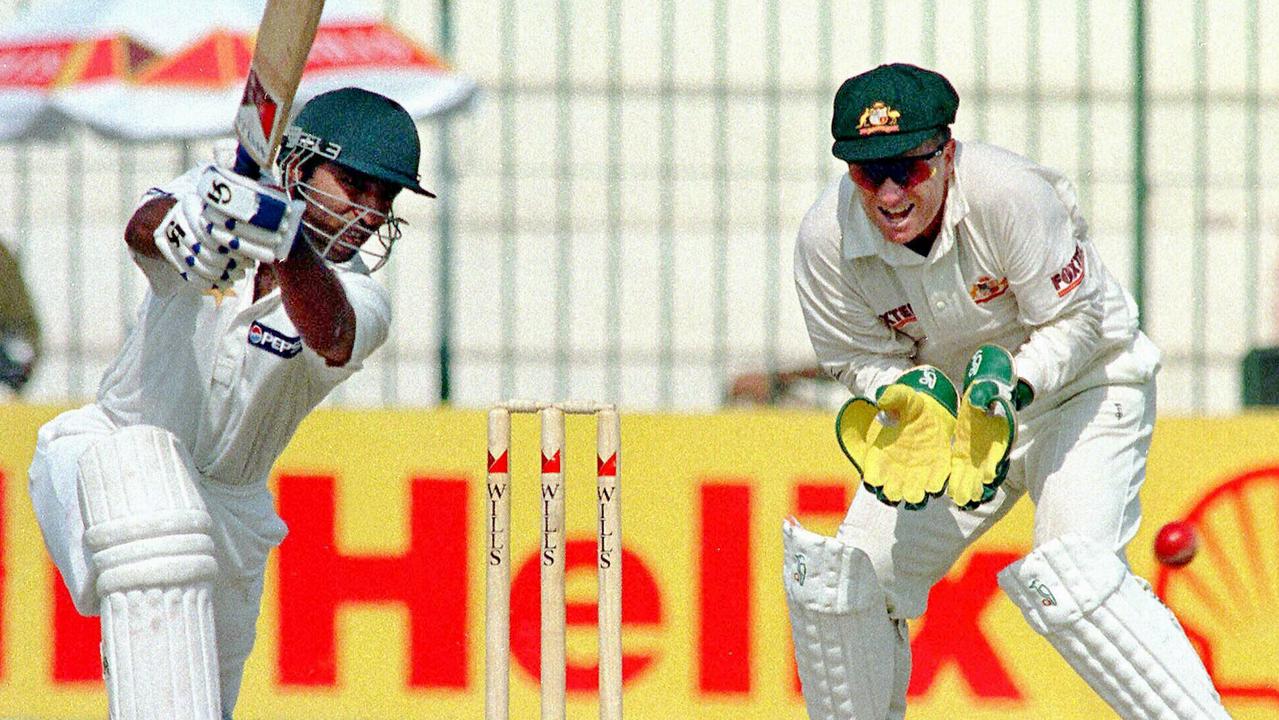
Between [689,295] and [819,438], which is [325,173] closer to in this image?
[819,438]

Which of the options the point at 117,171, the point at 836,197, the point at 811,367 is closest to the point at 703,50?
the point at 811,367

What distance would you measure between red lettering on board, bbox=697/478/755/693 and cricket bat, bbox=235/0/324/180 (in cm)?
245

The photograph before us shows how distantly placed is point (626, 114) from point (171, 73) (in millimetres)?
1443

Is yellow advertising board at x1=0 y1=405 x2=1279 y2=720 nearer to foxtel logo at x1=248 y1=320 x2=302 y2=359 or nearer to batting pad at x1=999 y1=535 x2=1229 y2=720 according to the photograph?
batting pad at x1=999 y1=535 x2=1229 y2=720

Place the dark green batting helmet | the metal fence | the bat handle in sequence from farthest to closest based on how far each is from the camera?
the metal fence < the dark green batting helmet < the bat handle

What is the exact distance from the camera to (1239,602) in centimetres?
508

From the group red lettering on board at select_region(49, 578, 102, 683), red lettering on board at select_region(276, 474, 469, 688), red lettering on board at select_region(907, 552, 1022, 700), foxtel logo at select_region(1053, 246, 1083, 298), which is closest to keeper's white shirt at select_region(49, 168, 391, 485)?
foxtel logo at select_region(1053, 246, 1083, 298)

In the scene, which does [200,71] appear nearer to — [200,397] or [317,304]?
[200,397]

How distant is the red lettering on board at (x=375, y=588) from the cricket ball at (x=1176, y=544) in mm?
1701

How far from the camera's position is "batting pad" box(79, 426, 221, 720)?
3107 mm

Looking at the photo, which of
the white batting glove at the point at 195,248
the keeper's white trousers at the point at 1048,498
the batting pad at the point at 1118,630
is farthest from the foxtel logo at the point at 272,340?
the batting pad at the point at 1118,630

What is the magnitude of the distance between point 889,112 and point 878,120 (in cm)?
2

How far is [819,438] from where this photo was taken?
5164 mm

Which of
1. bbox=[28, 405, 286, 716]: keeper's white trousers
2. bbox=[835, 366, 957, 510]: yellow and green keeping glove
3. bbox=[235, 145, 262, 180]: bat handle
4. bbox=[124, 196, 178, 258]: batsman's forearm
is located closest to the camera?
bbox=[235, 145, 262, 180]: bat handle
